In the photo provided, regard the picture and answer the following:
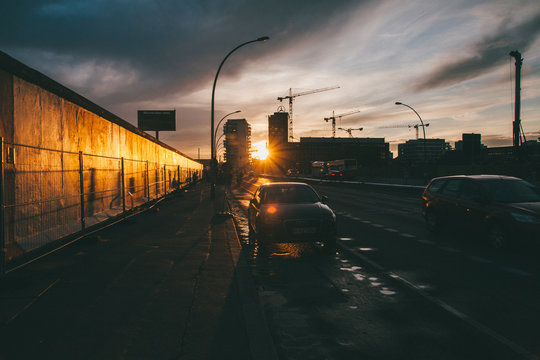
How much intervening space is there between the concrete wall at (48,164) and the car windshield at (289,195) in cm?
438

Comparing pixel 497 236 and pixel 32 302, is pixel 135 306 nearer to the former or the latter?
pixel 32 302

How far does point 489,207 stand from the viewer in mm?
8164

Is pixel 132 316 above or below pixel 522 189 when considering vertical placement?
below

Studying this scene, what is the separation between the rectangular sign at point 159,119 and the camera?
5719 centimetres

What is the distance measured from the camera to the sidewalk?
3.54 meters

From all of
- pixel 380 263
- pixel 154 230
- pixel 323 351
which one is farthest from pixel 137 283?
pixel 154 230

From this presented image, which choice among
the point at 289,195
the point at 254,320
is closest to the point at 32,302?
the point at 254,320

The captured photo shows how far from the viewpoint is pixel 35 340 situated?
3707 mm

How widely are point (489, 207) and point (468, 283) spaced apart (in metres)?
3.23

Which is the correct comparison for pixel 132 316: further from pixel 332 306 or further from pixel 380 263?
pixel 380 263

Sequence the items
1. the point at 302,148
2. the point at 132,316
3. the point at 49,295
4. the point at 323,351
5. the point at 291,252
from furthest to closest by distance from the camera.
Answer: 1. the point at 302,148
2. the point at 291,252
3. the point at 49,295
4. the point at 132,316
5. the point at 323,351

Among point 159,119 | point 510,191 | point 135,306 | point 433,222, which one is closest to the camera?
point 135,306

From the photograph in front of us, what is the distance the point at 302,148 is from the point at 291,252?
186m

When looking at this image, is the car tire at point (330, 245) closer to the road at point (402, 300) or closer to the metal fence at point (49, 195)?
the road at point (402, 300)
